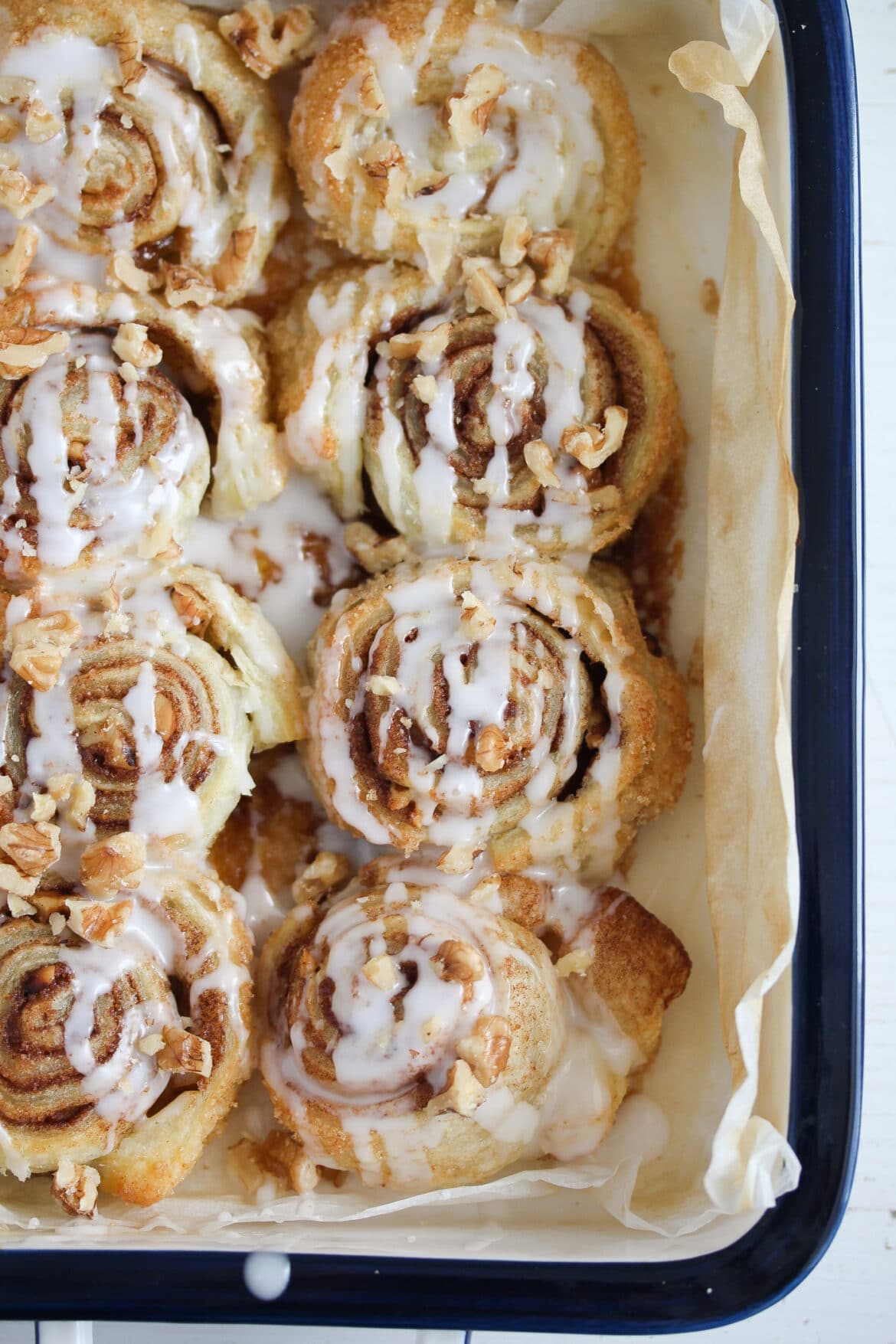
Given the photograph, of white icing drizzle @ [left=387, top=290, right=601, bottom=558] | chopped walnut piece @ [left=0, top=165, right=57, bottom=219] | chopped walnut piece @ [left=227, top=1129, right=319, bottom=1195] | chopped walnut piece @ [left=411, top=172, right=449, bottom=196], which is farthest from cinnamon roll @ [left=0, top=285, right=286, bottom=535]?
chopped walnut piece @ [left=227, top=1129, right=319, bottom=1195]

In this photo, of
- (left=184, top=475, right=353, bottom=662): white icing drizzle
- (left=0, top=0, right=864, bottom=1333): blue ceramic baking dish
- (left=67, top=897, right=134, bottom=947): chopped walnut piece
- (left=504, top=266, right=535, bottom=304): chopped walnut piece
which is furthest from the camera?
(left=184, top=475, right=353, bottom=662): white icing drizzle

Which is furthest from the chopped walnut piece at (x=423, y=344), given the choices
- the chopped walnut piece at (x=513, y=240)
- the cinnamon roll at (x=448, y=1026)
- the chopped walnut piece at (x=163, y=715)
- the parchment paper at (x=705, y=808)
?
the cinnamon roll at (x=448, y=1026)

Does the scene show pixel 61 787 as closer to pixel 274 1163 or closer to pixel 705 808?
pixel 274 1163

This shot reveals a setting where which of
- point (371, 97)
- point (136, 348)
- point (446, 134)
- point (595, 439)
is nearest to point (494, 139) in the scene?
point (446, 134)

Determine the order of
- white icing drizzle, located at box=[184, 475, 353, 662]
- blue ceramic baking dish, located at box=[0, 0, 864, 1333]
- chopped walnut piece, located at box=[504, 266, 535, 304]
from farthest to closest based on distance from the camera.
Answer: white icing drizzle, located at box=[184, 475, 353, 662] < chopped walnut piece, located at box=[504, 266, 535, 304] < blue ceramic baking dish, located at box=[0, 0, 864, 1333]

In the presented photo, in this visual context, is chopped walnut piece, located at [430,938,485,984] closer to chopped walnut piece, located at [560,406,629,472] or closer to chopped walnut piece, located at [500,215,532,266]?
chopped walnut piece, located at [560,406,629,472]

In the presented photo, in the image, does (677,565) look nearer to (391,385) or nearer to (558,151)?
(391,385)

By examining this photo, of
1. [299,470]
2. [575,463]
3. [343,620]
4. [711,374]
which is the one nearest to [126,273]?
[299,470]
